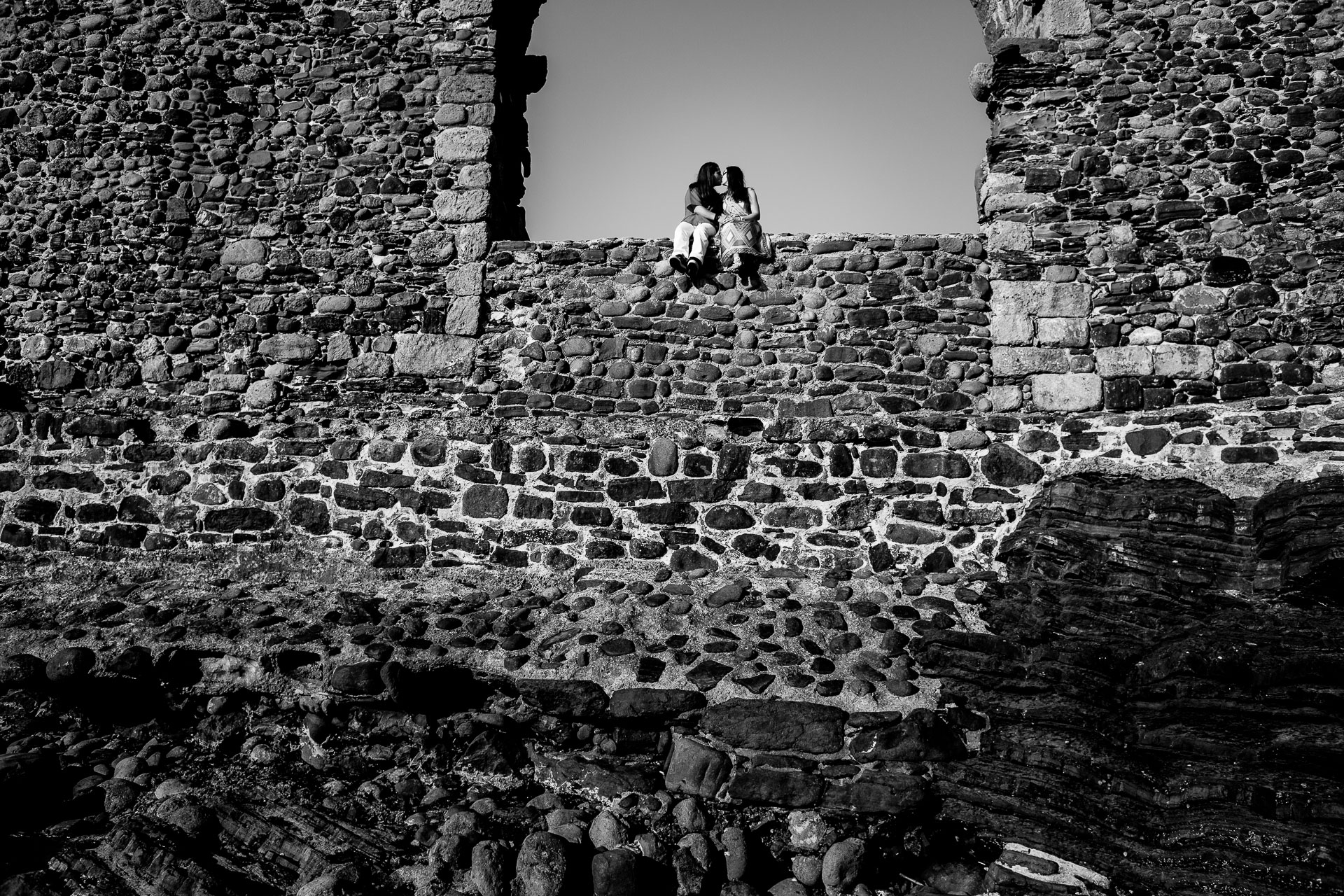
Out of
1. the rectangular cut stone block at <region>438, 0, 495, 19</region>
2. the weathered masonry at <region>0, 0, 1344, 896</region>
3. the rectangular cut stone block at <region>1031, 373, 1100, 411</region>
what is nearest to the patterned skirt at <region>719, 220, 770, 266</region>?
the weathered masonry at <region>0, 0, 1344, 896</region>

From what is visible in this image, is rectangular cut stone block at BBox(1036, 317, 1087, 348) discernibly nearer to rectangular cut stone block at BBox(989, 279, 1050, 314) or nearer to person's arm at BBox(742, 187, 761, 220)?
rectangular cut stone block at BBox(989, 279, 1050, 314)

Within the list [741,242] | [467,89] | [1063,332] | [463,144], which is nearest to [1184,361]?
[1063,332]

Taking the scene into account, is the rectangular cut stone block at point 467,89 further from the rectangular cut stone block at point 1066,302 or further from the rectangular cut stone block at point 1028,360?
the rectangular cut stone block at point 1066,302

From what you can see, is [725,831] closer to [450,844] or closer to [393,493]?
[450,844]

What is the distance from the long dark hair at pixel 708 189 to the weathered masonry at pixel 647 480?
25.1 inches

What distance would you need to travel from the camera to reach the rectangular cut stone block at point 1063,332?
21.8ft

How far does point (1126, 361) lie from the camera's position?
6566mm

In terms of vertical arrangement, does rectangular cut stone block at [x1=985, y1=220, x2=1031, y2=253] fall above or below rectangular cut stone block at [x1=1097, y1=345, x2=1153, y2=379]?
above

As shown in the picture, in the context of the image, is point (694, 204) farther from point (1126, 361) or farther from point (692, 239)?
point (1126, 361)

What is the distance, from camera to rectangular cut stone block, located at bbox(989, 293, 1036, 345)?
21.9 ft

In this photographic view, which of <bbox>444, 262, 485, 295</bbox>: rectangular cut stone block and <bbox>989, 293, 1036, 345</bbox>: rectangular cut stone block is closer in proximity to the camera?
<bbox>989, 293, 1036, 345</bbox>: rectangular cut stone block

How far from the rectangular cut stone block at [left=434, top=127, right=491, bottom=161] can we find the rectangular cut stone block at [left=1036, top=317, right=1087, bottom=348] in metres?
4.55

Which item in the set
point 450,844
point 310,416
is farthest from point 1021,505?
point 310,416

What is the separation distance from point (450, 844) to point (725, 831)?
1.28 m
